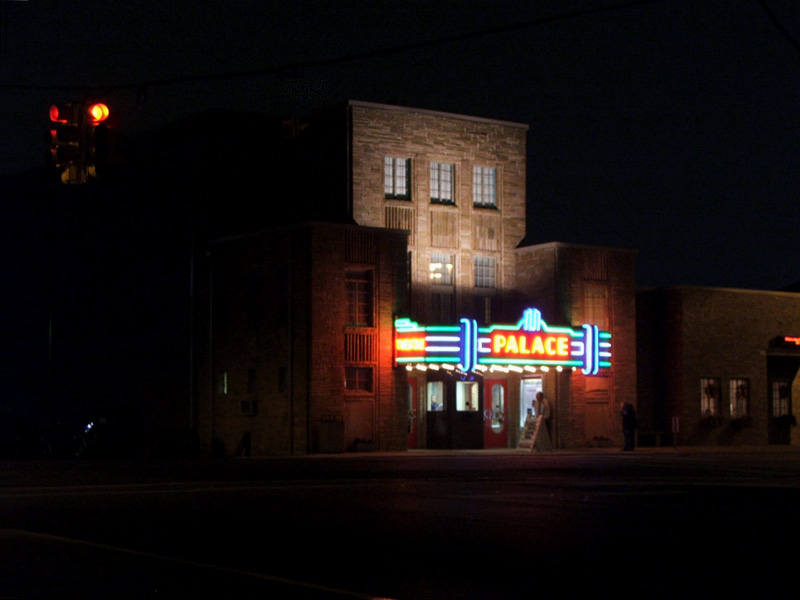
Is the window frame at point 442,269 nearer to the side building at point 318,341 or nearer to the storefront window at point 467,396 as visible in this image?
the side building at point 318,341

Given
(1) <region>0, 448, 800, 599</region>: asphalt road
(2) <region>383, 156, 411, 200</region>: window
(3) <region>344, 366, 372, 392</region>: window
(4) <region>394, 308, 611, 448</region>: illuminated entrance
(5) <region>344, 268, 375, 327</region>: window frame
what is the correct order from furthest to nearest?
(2) <region>383, 156, 411, 200</region>: window < (5) <region>344, 268, 375, 327</region>: window frame < (3) <region>344, 366, 372, 392</region>: window < (4) <region>394, 308, 611, 448</region>: illuminated entrance < (1) <region>0, 448, 800, 599</region>: asphalt road

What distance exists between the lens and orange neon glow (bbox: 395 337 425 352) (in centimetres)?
4203

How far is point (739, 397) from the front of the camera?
50938mm

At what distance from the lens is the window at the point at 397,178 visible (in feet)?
148

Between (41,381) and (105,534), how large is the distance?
45890 millimetres

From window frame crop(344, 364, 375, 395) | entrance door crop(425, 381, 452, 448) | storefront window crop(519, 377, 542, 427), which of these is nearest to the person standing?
storefront window crop(519, 377, 542, 427)

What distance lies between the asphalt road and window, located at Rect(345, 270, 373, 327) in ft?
47.3

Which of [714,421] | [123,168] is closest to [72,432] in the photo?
[123,168]

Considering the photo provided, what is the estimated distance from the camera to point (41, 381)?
194ft

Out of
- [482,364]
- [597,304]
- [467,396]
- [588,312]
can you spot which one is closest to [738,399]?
[597,304]

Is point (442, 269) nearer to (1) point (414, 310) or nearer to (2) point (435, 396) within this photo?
(1) point (414, 310)

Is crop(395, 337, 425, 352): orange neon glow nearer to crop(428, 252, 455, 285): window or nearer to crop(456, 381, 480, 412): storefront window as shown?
crop(456, 381, 480, 412): storefront window

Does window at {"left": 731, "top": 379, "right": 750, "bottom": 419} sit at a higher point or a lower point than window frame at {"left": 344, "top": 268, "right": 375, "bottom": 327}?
lower

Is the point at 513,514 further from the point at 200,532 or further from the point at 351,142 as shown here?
the point at 351,142
